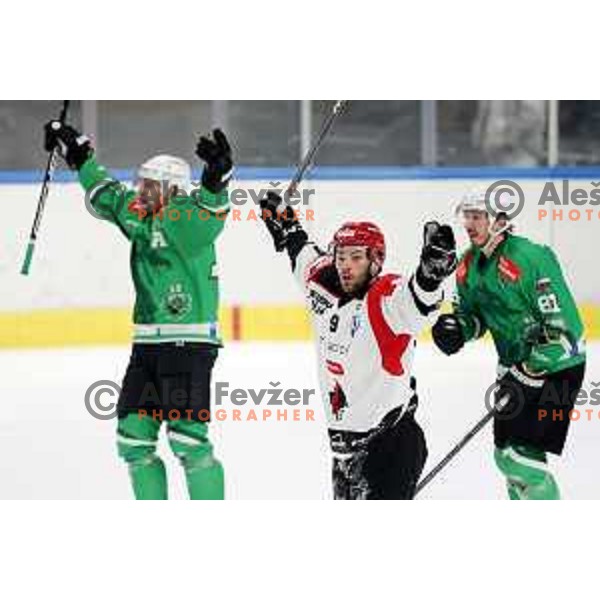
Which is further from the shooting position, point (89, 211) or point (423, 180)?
point (423, 180)

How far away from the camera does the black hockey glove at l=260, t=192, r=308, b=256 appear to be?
3.13 m

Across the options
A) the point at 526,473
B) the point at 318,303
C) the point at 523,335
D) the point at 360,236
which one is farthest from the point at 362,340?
the point at 526,473

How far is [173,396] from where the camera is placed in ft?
10.3

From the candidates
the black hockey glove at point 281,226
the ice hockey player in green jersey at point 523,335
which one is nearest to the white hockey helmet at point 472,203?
the ice hockey player in green jersey at point 523,335

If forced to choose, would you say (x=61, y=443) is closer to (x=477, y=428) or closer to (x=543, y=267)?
(x=477, y=428)

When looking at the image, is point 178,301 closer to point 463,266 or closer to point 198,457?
point 198,457

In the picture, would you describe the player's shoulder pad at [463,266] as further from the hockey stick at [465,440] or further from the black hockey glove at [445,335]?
the hockey stick at [465,440]

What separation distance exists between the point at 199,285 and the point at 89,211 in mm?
295

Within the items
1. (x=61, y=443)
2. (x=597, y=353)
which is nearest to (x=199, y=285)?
(x=61, y=443)

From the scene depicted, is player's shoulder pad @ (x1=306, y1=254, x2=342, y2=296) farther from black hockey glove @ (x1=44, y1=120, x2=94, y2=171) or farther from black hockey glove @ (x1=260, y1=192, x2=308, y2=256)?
black hockey glove @ (x1=44, y1=120, x2=94, y2=171)
